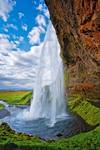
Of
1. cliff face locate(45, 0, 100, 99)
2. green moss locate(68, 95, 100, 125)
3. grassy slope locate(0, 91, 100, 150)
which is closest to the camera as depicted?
grassy slope locate(0, 91, 100, 150)

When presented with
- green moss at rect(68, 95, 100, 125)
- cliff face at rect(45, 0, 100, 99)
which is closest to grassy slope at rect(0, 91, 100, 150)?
green moss at rect(68, 95, 100, 125)

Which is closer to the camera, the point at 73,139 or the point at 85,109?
the point at 73,139

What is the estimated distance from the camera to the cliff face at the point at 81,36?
28.5 m

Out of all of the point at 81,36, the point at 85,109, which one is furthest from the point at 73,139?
the point at 85,109

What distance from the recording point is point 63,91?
230 ft

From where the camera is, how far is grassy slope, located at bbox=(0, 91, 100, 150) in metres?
24.3

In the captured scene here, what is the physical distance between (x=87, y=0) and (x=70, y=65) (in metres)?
22.5

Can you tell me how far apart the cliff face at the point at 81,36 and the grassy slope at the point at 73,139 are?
18.2 ft

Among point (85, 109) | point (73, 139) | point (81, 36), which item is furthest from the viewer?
point (85, 109)

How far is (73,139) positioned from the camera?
1186 inches

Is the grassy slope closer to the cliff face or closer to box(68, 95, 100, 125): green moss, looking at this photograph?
box(68, 95, 100, 125): green moss

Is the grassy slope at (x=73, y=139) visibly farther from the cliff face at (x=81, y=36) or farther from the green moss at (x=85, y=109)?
the cliff face at (x=81, y=36)

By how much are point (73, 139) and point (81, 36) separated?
9617 mm

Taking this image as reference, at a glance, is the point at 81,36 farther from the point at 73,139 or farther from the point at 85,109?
the point at 85,109
